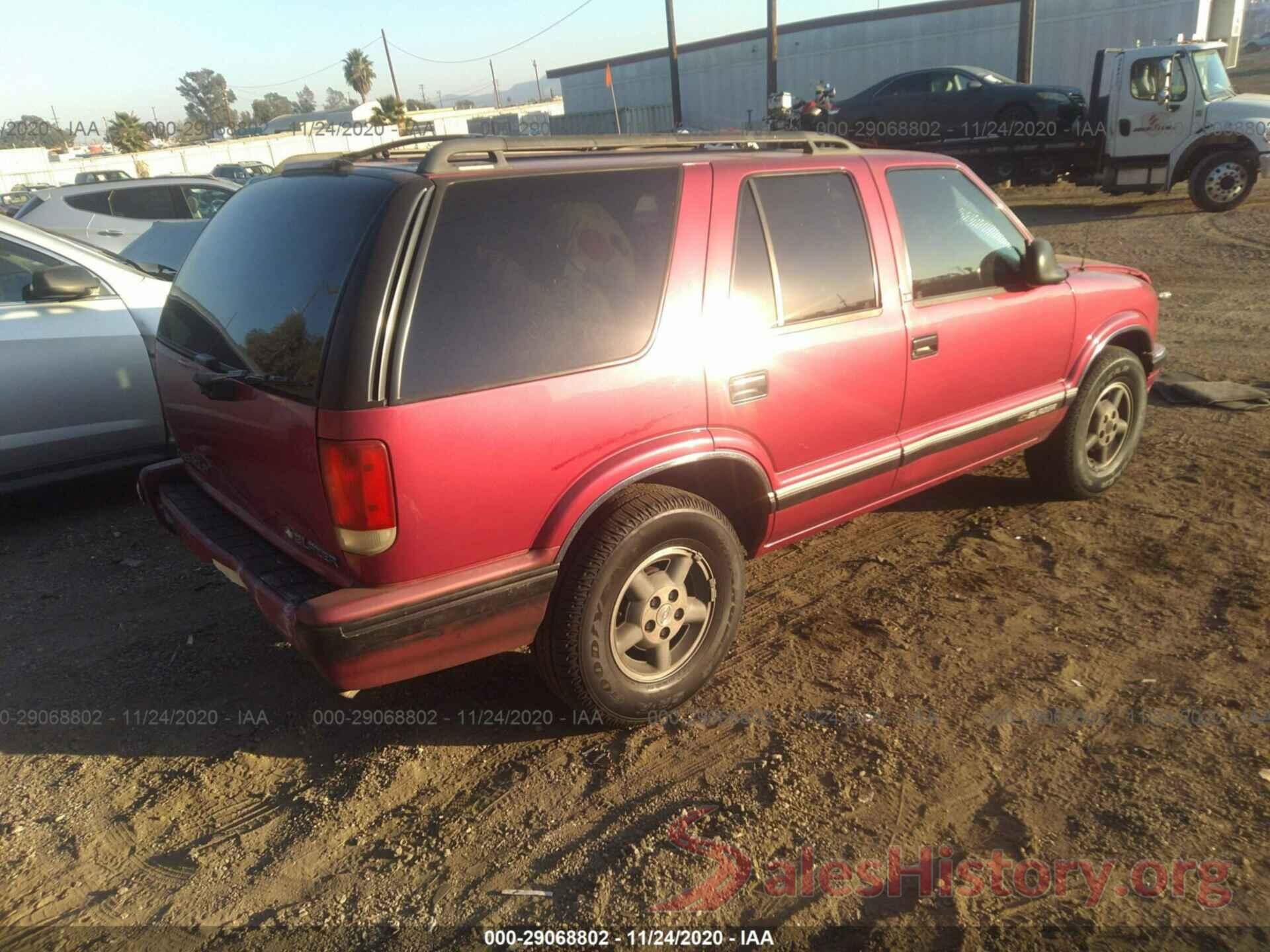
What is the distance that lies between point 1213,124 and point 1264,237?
2861mm

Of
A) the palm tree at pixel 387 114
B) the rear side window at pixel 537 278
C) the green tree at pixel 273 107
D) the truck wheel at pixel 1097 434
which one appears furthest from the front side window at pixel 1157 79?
the green tree at pixel 273 107

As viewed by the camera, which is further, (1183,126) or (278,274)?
(1183,126)

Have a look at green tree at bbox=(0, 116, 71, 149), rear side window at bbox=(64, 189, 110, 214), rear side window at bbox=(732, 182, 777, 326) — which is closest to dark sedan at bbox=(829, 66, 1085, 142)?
rear side window at bbox=(64, 189, 110, 214)

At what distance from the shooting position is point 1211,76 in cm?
1389

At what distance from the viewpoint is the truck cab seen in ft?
43.5

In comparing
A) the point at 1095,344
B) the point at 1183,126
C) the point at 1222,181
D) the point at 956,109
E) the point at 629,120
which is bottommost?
the point at 1222,181

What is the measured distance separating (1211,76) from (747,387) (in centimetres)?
1459

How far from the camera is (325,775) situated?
9.77ft

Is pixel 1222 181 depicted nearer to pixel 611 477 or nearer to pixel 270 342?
pixel 611 477

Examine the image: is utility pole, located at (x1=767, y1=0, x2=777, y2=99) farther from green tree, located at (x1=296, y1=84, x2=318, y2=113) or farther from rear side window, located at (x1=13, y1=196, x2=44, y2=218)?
green tree, located at (x1=296, y1=84, x2=318, y2=113)

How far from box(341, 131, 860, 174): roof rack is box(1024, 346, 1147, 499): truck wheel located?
5.89 ft

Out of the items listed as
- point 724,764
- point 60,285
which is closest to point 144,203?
point 60,285

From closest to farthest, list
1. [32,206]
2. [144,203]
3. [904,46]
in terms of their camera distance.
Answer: [32,206], [144,203], [904,46]

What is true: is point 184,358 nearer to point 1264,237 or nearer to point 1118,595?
point 1118,595
